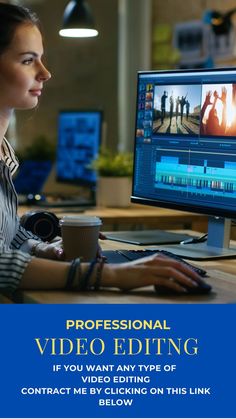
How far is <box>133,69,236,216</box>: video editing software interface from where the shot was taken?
206 centimetres

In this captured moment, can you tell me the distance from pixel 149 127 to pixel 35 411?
3.32 ft

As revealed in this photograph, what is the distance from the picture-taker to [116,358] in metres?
1.52

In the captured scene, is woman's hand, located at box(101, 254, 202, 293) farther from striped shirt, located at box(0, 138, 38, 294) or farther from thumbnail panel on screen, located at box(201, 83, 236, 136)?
thumbnail panel on screen, located at box(201, 83, 236, 136)

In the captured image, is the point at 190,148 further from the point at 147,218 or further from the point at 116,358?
the point at 147,218

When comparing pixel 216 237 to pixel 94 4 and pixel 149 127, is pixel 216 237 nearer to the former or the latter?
pixel 149 127

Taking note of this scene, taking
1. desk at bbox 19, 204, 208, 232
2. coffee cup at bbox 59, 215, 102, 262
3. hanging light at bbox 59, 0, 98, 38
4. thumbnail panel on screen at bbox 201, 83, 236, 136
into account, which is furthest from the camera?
hanging light at bbox 59, 0, 98, 38

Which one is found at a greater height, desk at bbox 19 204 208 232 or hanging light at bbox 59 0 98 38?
hanging light at bbox 59 0 98 38

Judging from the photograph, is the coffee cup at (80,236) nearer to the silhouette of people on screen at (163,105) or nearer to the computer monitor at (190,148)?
the computer monitor at (190,148)

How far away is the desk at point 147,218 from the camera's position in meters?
3.33

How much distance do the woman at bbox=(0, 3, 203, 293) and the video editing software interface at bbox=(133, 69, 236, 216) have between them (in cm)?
39

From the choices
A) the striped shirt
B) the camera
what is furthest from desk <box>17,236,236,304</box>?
the camera

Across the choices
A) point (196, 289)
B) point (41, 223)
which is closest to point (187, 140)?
point (41, 223)

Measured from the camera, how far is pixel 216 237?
2.22 m

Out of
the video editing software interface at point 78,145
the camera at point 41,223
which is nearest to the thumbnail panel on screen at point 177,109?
the camera at point 41,223
